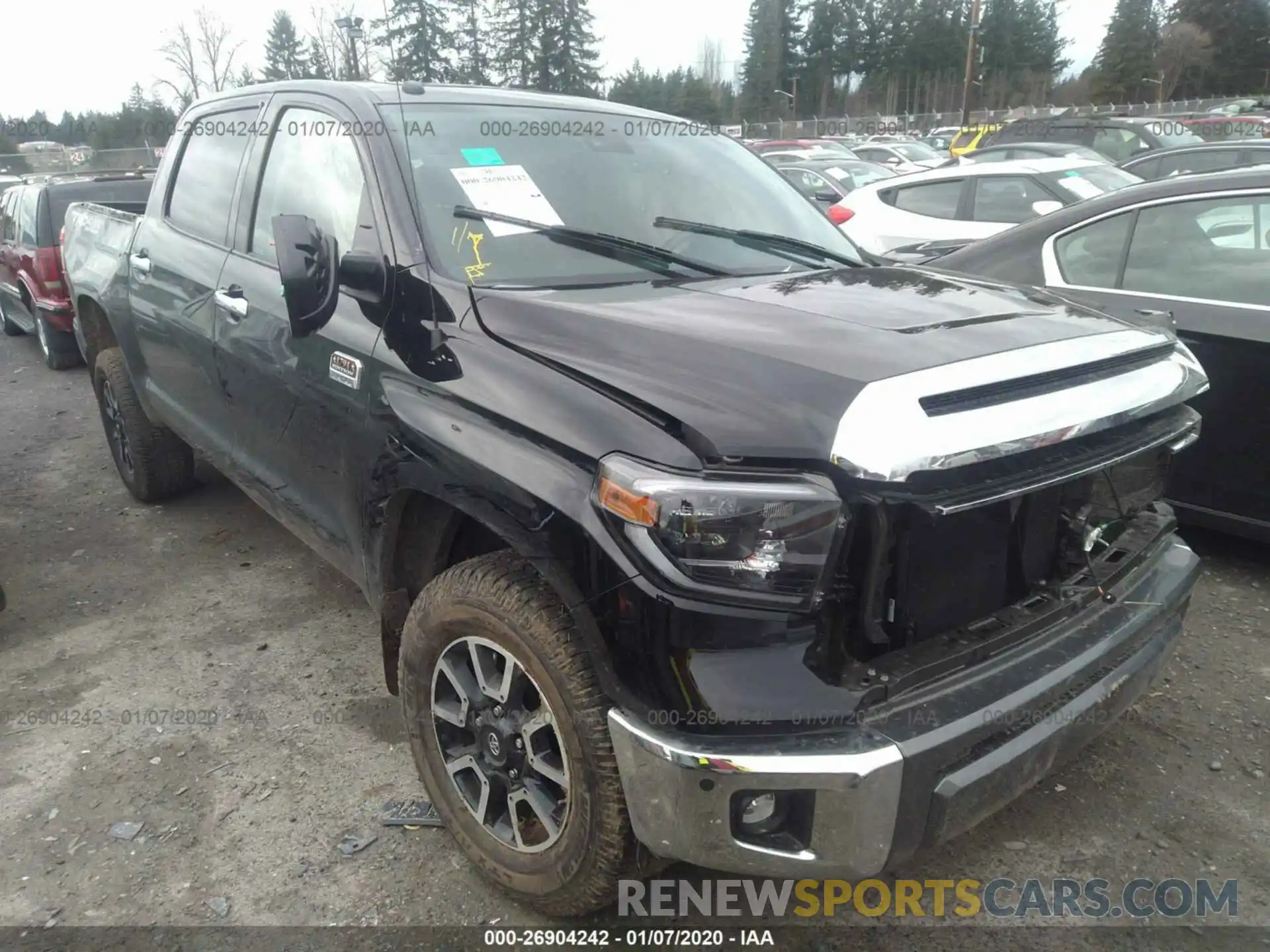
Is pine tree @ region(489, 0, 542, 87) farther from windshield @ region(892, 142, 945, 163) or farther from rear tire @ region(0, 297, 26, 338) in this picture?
rear tire @ region(0, 297, 26, 338)

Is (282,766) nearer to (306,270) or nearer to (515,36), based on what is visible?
(306,270)

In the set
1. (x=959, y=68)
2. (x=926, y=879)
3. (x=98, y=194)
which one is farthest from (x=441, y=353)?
(x=959, y=68)

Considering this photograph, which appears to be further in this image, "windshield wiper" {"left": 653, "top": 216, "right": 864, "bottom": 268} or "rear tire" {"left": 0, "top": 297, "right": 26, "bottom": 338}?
"rear tire" {"left": 0, "top": 297, "right": 26, "bottom": 338}

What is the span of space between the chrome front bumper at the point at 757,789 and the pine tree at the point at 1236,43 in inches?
2422

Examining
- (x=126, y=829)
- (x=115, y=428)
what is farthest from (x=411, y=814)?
(x=115, y=428)

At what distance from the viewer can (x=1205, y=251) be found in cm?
399

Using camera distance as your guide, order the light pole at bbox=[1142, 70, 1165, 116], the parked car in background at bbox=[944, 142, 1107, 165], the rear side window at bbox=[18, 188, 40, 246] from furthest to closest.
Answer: the light pole at bbox=[1142, 70, 1165, 116]
the parked car in background at bbox=[944, 142, 1107, 165]
the rear side window at bbox=[18, 188, 40, 246]

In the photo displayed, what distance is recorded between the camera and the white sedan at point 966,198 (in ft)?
27.2

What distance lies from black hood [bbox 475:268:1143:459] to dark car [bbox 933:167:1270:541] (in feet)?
4.59

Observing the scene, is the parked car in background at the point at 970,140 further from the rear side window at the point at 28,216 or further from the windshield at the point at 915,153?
the rear side window at the point at 28,216

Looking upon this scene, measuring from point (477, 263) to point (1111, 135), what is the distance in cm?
1598

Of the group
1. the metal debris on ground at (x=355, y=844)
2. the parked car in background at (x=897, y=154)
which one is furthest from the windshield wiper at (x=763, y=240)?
the parked car in background at (x=897, y=154)

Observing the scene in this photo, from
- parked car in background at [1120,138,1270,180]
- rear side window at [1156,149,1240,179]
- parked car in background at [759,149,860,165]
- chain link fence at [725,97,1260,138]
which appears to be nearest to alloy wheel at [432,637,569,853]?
parked car in background at [1120,138,1270,180]

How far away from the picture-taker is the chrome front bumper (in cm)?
175
